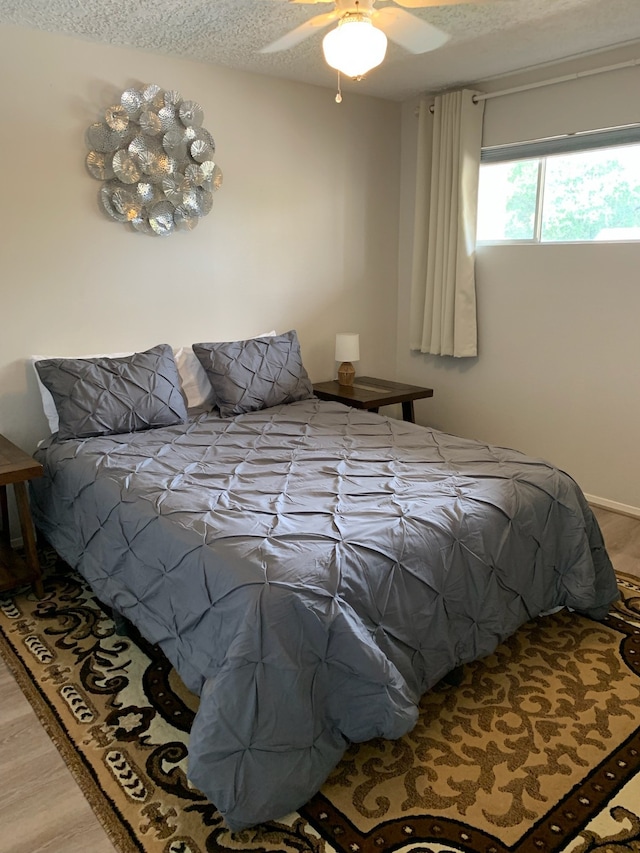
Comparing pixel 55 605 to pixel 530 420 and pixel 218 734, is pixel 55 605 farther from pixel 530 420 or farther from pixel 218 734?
pixel 530 420

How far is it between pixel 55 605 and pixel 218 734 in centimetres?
137

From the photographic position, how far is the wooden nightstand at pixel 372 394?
12.2 feet

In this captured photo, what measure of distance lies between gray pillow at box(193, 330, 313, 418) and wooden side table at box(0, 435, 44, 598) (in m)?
1.03

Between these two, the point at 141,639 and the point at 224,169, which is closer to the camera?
the point at 141,639

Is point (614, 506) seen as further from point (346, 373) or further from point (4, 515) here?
point (4, 515)

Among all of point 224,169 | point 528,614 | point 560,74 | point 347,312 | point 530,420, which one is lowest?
point 528,614

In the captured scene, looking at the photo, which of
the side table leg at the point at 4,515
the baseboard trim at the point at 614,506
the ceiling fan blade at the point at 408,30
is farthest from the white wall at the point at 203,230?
the baseboard trim at the point at 614,506

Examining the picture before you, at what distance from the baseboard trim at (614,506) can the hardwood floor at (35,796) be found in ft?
9.73

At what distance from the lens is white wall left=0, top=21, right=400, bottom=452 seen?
9.68 feet

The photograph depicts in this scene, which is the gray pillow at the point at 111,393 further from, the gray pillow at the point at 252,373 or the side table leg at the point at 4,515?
the side table leg at the point at 4,515

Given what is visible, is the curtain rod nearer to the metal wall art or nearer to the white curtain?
the white curtain

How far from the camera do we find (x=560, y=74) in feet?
11.1

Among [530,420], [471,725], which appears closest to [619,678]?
[471,725]

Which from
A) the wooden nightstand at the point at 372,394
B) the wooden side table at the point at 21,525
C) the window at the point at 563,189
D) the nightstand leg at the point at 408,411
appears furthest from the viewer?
the nightstand leg at the point at 408,411
